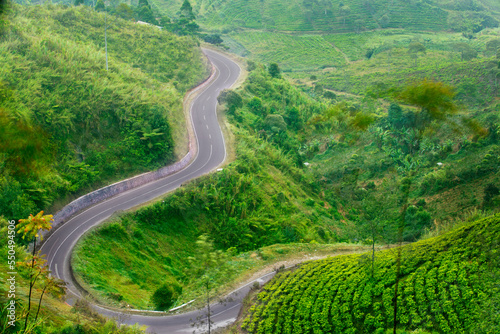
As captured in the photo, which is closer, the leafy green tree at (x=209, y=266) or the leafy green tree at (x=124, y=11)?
the leafy green tree at (x=209, y=266)

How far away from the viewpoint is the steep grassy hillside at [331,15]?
11031 centimetres

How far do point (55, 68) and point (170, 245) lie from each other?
68.5 feet

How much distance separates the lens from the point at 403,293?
18281 mm

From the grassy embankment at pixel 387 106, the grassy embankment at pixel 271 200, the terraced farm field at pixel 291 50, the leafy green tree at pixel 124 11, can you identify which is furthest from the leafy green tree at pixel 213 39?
the grassy embankment at pixel 271 200

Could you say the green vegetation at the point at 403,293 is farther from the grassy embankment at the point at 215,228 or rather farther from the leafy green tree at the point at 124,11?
the leafy green tree at the point at 124,11

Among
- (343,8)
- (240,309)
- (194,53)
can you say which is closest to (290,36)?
(343,8)

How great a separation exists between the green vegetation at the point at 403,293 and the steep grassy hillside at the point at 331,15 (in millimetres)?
99627

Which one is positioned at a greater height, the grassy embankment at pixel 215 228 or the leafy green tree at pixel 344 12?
the leafy green tree at pixel 344 12

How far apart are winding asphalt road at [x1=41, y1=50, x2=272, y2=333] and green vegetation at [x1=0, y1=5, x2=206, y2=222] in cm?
195

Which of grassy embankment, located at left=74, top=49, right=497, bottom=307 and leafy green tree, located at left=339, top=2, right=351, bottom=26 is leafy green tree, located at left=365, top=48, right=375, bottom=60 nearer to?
leafy green tree, located at left=339, top=2, right=351, bottom=26

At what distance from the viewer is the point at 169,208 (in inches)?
1156

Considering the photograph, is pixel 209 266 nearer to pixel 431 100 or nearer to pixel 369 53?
pixel 431 100

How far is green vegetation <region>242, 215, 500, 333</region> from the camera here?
1661cm

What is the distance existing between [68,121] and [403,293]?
92.1ft
